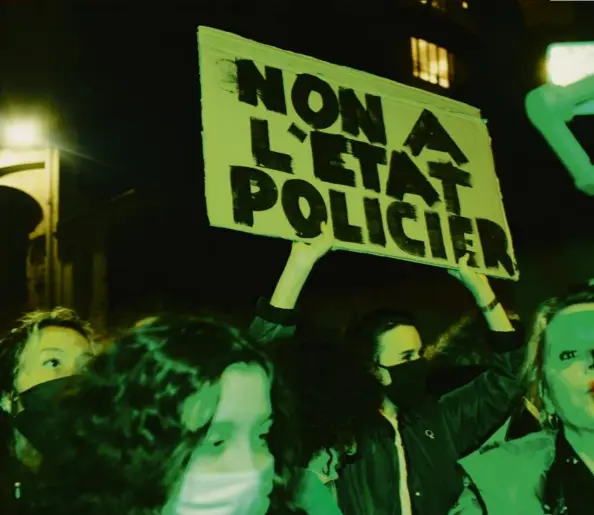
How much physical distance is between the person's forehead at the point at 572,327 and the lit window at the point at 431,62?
41.9 feet

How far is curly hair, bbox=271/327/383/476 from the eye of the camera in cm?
283

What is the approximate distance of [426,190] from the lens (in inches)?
123

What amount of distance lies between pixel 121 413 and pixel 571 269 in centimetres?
583

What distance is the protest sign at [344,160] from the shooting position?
107 inches

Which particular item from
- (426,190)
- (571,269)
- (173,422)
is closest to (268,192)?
(426,190)

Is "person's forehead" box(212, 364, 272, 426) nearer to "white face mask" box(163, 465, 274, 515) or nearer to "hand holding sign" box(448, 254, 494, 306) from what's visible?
"white face mask" box(163, 465, 274, 515)

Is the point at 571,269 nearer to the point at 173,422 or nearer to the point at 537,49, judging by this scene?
the point at 537,49

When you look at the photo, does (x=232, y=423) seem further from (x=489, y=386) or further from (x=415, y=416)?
(x=489, y=386)

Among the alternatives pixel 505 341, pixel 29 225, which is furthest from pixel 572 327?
pixel 29 225

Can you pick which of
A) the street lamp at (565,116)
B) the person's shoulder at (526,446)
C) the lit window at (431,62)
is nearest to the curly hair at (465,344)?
the person's shoulder at (526,446)

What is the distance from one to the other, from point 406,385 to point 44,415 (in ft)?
4.33

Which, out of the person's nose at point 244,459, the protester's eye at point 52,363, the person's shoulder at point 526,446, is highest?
the protester's eye at point 52,363

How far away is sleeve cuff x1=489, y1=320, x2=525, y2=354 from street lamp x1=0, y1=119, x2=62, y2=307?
5.91 metres

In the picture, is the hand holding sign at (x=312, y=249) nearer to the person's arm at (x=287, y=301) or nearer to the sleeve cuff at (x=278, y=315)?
the person's arm at (x=287, y=301)
